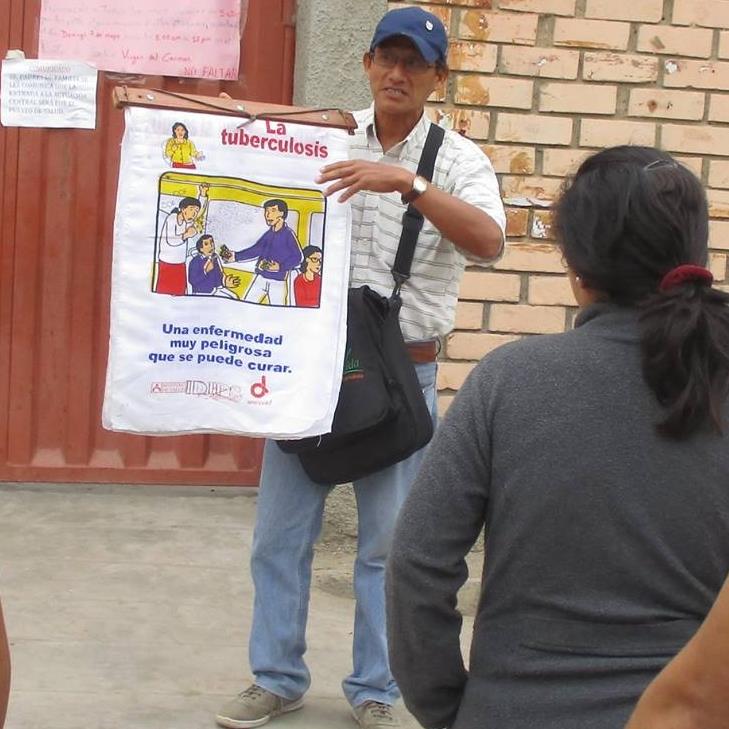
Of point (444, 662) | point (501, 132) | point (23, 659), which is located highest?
point (501, 132)

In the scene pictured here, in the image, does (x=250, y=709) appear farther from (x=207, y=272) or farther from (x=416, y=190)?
(x=416, y=190)

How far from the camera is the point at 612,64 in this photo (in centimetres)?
504

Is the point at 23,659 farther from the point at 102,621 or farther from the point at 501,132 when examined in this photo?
the point at 501,132

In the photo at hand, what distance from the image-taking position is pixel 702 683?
1.18 metres

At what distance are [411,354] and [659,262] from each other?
153 cm

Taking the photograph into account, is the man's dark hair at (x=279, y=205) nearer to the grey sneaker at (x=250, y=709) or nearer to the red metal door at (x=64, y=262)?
the grey sneaker at (x=250, y=709)

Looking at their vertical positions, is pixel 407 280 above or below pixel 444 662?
above

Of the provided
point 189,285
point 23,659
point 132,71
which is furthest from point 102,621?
point 132,71

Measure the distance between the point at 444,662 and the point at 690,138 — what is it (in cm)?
345

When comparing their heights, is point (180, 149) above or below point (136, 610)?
above

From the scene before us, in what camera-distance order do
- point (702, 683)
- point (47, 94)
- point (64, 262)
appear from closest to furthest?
1. point (702, 683)
2. point (47, 94)
3. point (64, 262)

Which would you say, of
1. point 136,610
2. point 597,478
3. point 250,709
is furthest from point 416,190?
point 136,610

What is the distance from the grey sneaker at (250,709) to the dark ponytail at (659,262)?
195cm

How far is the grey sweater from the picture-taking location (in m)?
2.01
